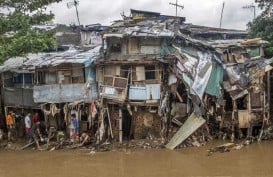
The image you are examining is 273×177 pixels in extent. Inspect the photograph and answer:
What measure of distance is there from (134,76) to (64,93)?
3666 millimetres

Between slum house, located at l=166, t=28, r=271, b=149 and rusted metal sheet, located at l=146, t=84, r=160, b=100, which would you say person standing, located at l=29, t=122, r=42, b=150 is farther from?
slum house, located at l=166, t=28, r=271, b=149

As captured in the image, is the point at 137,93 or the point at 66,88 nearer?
→ the point at 137,93

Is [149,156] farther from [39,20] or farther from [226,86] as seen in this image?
[39,20]

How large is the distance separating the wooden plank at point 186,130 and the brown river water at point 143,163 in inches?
20.6

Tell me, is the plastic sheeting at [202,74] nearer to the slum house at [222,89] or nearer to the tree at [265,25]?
the slum house at [222,89]

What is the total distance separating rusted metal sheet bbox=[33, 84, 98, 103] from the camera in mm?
24031

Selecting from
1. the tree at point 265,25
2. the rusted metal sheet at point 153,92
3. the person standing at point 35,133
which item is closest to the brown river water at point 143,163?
the person standing at point 35,133

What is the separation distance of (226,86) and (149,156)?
5227mm

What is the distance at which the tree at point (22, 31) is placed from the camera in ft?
68.4

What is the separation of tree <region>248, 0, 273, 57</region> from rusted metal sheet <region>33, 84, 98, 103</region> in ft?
30.1

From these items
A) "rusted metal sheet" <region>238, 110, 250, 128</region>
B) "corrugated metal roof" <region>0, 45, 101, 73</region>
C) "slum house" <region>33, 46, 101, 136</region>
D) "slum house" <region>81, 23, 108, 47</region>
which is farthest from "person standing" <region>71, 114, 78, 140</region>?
"slum house" <region>81, 23, 108, 47</region>

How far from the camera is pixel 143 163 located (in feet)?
64.5

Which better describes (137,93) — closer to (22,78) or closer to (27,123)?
(27,123)

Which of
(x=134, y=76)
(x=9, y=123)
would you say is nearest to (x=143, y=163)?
(x=134, y=76)
